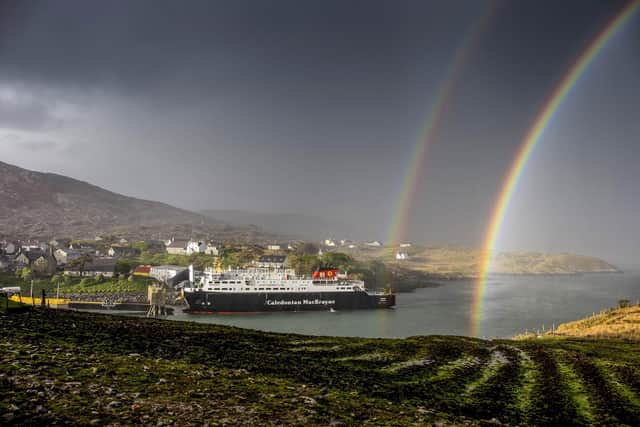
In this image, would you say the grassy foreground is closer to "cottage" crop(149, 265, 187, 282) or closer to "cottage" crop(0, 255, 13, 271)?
"cottage" crop(149, 265, 187, 282)

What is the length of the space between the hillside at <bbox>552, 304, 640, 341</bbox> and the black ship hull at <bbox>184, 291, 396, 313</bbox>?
37.4 meters

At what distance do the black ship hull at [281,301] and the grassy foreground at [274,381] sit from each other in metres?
48.3

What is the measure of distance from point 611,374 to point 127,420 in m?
15.9

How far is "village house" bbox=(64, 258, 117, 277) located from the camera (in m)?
84.2

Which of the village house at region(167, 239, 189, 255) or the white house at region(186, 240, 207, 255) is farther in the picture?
the village house at region(167, 239, 189, 255)

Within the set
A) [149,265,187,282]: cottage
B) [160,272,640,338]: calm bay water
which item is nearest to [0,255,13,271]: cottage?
[149,265,187,282]: cottage

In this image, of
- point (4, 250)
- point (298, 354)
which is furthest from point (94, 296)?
point (298, 354)

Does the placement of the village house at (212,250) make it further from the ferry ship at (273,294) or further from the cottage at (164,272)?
the ferry ship at (273,294)

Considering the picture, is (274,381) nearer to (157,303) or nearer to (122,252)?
(157,303)

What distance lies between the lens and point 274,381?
10188mm

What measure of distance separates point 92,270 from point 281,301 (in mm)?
40119

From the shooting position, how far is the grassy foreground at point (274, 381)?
7.54 meters

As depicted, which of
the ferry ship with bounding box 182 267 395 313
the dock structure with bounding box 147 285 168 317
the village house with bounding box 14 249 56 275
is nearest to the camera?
the dock structure with bounding box 147 285 168 317

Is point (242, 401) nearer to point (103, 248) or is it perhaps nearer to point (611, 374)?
point (611, 374)
